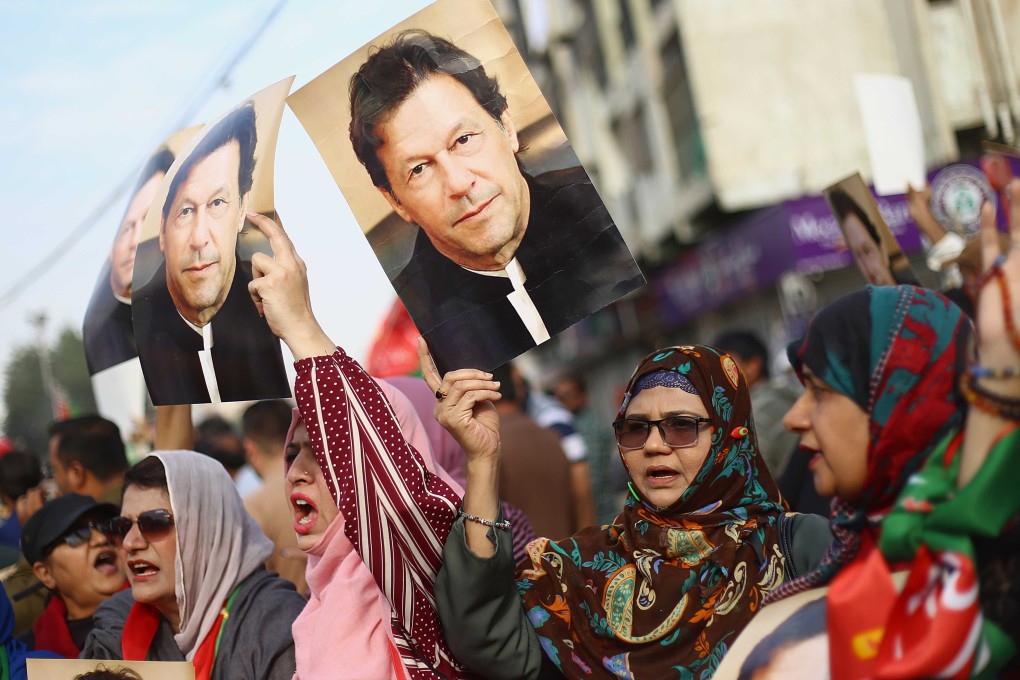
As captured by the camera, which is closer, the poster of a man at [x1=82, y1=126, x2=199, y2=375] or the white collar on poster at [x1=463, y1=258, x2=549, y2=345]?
the white collar on poster at [x1=463, y1=258, x2=549, y2=345]

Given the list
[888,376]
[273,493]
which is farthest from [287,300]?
[273,493]

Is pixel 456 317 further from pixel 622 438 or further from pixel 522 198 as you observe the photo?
pixel 622 438

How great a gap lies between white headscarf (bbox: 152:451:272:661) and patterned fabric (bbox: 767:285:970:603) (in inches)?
70.2

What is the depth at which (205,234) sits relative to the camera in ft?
9.19

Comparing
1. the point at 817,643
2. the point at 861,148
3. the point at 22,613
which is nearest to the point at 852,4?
the point at 861,148

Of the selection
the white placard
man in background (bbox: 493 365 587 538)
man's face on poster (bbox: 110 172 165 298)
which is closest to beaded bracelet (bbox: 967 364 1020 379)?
man's face on poster (bbox: 110 172 165 298)

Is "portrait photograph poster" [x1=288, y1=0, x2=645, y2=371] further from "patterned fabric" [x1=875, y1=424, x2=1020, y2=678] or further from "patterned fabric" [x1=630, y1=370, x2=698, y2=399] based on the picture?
"patterned fabric" [x1=875, y1=424, x2=1020, y2=678]

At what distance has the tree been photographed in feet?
71.0

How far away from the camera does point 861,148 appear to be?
642 inches

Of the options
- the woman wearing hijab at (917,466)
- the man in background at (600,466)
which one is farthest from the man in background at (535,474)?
the woman wearing hijab at (917,466)

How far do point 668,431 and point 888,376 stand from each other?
933 mm

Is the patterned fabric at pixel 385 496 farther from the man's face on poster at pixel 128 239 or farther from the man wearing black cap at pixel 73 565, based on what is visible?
the man wearing black cap at pixel 73 565

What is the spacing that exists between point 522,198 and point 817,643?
1118 millimetres

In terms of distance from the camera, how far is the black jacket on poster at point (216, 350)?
9.04ft
